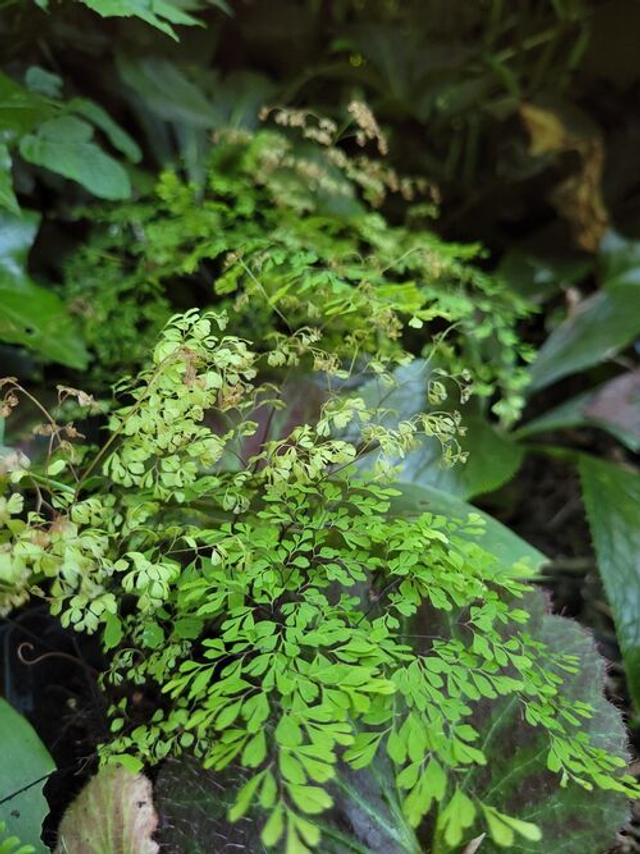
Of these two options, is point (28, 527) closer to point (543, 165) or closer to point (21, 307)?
point (21, 307)

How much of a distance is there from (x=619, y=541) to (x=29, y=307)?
0.84 metres

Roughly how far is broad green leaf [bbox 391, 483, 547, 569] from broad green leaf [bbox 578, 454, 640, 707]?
18 centimetres

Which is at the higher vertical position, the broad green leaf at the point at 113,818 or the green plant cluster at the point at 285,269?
the green plant cluster at the point at 285,269

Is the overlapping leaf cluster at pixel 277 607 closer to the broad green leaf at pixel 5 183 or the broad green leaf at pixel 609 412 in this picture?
the broad green leaf at pixel 5 183

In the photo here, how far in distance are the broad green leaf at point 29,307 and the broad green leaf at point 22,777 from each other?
0.45 meters

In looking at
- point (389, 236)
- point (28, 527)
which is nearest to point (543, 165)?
point (389, 236)

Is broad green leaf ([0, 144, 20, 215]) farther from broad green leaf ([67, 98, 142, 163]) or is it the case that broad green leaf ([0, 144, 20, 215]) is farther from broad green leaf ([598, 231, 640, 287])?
broad green leaf ([598, 231, 640, 287])

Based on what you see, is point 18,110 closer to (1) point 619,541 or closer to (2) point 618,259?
(1) point 619,541

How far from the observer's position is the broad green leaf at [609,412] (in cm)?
127

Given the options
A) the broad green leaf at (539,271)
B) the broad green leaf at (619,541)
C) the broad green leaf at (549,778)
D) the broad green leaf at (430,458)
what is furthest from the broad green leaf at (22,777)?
the broad green leaf at (539,271)

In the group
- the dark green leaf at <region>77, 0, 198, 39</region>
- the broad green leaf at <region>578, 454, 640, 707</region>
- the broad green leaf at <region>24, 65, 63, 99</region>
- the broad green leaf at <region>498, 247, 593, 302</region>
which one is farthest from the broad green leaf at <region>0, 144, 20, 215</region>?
the broad green leaf at <region>498, 247, 593, 302</region>

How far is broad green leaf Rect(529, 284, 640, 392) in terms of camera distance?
134 centimetres

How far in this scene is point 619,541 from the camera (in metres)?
1.04

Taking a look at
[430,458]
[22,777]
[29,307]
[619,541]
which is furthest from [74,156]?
[619,541]
